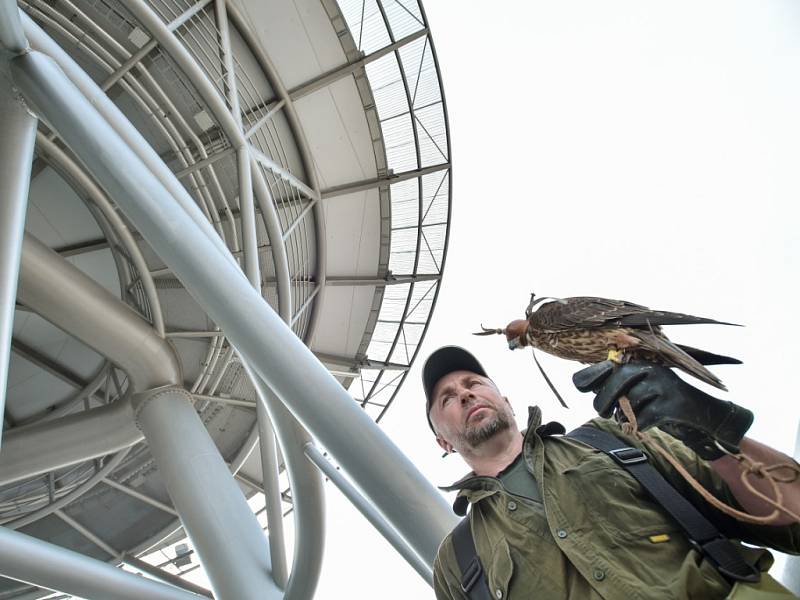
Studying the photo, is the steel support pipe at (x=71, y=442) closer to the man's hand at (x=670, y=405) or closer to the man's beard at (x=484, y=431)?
the man's beard at (x=484, y=431)

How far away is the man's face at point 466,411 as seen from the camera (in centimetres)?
349

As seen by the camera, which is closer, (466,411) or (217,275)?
(466,411)

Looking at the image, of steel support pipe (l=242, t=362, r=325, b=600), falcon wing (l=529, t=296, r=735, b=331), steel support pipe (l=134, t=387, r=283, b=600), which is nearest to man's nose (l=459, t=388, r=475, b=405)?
falcon wing (l=529, t=296, r=735, b=331)

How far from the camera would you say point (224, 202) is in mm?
11891

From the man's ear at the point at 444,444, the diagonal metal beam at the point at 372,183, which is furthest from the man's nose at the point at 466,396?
the diagonal metal beam at the point at 372,183

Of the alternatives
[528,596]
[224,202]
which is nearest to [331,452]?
[528,596]

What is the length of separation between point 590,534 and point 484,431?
2.80 ft

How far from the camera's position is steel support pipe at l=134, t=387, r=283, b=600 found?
28.1ft

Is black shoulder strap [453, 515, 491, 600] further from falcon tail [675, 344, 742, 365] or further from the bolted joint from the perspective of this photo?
the bolted joint

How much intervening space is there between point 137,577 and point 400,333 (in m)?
7.72

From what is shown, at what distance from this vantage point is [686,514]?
254 centimetres

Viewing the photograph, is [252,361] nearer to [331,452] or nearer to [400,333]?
[331,452]

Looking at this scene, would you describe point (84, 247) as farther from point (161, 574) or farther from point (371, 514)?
point (371, 514)

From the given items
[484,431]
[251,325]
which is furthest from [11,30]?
[484,431]
